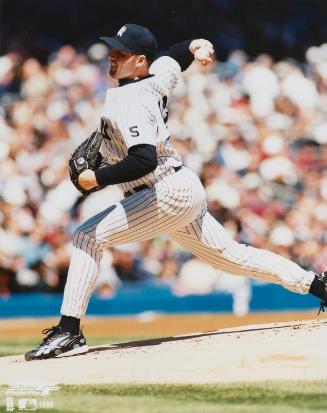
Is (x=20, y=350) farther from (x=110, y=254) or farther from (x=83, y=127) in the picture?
(x=83, y=127)

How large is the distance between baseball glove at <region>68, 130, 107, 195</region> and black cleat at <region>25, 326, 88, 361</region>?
0.67 m

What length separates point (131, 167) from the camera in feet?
13.3

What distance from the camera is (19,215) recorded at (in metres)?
9.16

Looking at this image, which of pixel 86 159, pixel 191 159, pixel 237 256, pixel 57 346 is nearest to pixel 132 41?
pixel 86 159

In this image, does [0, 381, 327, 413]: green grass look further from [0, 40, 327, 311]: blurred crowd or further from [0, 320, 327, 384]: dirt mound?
[0, 40, 327, 311]: blurred crowd

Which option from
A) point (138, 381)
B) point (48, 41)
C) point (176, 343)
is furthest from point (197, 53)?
point (48, 41)

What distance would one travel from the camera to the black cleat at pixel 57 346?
430 centimetres

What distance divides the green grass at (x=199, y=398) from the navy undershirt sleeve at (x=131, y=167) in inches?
35.9

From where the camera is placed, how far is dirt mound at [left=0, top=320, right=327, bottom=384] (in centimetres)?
379

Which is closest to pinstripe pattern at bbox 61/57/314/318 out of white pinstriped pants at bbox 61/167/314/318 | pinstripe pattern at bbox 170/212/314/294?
white pinstriped pants at bbox 61/167/314/318

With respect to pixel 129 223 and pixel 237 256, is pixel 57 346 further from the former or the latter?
pixel 237 256

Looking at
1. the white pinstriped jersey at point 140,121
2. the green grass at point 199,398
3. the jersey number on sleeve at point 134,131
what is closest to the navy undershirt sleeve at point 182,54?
the white pinstriped jersey at point 140,121

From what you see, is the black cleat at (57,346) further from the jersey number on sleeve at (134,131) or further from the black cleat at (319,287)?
the black cleat at (319,287)

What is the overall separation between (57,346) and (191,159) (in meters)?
5.30
